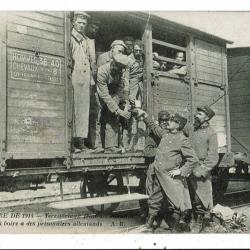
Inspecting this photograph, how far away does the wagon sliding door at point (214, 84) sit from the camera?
8.16m

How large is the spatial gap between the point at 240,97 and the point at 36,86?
6.33 m

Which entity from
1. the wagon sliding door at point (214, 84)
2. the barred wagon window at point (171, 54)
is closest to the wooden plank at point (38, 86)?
the barred wagon window at point (171, 54)

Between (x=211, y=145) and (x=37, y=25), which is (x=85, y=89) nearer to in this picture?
(x=37, y=25)

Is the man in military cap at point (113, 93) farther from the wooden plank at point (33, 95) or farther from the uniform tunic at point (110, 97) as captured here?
the wooden plank at point (33, 95)

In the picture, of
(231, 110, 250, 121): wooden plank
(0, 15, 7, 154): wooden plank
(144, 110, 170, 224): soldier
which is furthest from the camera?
(231, 110, 250, 121): wooden plank

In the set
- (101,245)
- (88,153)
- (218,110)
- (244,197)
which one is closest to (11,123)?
(88,153)

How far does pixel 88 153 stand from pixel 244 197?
5.35m

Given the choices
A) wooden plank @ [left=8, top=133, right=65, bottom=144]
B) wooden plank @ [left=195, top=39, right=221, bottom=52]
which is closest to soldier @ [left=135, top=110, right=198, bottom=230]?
wooden plank @ [left=8, top=133, right=65, bottom=144]

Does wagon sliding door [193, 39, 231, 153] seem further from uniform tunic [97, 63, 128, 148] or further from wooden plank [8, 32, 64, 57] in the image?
wooden plank [8, 32, 64, 57]

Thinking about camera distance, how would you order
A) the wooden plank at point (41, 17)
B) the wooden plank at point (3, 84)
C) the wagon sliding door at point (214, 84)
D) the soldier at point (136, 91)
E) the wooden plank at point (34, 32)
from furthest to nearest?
1. the wagon sliding door at point (214, 84)
2. the soldier at point (136, 91)
3. the wooden plank at point (41, 17)
4. the wooden plank at point (34, 32)
5. the wooden plank at point (3, 84)

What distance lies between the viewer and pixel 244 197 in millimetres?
9703

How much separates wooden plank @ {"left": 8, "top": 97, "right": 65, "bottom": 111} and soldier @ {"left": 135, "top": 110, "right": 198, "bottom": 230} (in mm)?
1578

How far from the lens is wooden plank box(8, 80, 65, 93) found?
5.00 meters

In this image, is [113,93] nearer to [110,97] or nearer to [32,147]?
[110,97]
